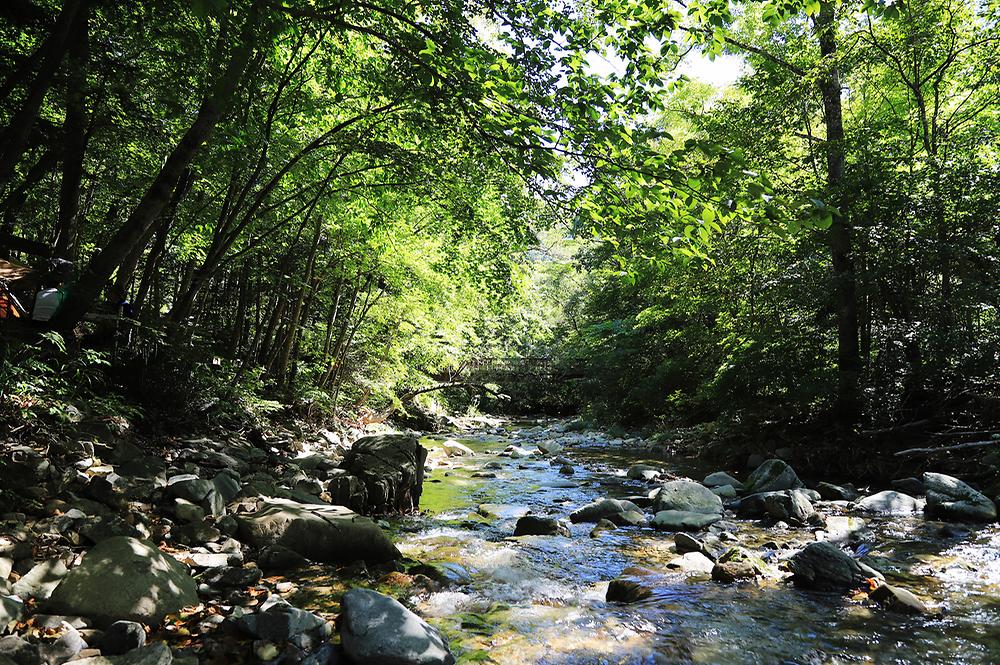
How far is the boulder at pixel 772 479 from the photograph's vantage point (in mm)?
8258

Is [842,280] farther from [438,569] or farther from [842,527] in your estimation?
[438,569]

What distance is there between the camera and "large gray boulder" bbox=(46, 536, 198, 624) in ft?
9.77

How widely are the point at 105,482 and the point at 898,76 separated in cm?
1364

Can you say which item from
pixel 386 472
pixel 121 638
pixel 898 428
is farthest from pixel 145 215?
pixel 898 428

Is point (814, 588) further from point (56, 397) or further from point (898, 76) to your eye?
point (898, 76)

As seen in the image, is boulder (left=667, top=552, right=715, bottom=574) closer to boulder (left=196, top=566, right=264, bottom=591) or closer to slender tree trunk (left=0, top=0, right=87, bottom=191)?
boulder (left=196, top=566, right=264, bottom=591)

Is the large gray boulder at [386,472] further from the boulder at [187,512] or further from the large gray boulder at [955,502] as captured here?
the large gray boulder at [955,502]

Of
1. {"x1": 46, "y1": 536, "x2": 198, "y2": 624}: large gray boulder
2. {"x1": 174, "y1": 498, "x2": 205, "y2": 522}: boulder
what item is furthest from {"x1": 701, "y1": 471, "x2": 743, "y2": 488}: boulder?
{"x1": 46, "y1": 536, "x2": 198, "y2": 624}: large gray boulder

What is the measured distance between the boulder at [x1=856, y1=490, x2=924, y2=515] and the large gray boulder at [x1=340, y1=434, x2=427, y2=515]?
569 centimetres

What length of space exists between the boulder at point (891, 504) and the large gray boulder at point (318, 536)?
5.95 m

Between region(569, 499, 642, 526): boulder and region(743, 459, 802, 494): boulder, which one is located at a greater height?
region(743, 459, 802, 494): boulder

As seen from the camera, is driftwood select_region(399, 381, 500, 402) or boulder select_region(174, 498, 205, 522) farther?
driftwood select_region(399, 381, 500, 402)

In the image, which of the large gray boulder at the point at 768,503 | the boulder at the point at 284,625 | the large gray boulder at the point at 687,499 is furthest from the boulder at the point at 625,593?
the large gray boulder at the point at 768,503

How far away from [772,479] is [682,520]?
8.87 ft
